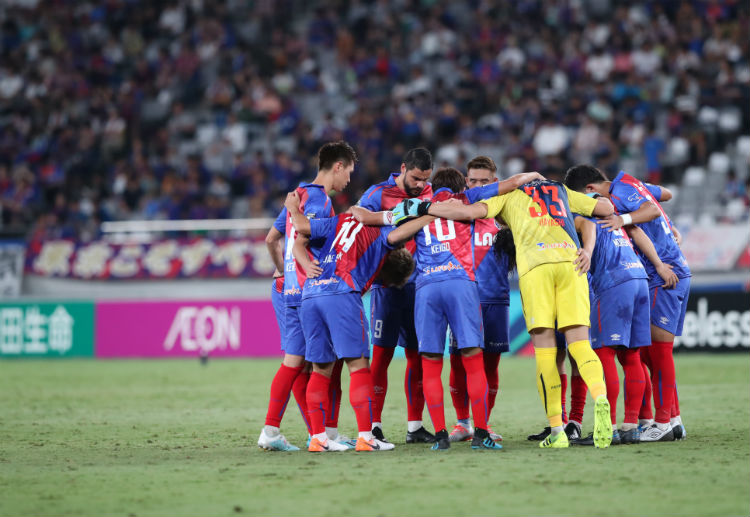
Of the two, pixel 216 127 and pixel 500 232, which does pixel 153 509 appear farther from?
pixel 216 127

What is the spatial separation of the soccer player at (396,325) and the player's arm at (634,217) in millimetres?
1551

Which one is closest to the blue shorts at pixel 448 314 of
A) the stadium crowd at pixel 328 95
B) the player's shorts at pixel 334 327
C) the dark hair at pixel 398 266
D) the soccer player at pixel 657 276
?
the dark hair at pixel 398 266

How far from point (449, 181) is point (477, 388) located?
1.83 meters

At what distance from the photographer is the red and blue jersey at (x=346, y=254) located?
7.78m

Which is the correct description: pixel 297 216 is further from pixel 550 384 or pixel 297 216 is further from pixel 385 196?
pixel 550 384

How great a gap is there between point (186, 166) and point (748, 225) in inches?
A: 527

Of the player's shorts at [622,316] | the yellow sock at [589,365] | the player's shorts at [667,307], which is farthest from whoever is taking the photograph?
the player's shorts at [667,307]

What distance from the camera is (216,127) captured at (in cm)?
2566

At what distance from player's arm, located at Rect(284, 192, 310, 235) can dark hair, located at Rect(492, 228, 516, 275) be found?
5.90 ft

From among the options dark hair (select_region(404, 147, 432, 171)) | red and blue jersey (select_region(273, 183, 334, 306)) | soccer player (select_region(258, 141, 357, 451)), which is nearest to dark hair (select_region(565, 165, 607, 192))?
dark hair (select_region(404, 147, 432, 171))

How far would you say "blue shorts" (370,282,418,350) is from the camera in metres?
8.63

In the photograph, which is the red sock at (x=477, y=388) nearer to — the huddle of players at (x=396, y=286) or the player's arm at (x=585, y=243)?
the huddle of players at (x=396, y=286)

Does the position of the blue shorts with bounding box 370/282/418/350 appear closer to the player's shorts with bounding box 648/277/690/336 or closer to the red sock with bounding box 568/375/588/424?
the red sock with bounding box 568/375/588/424

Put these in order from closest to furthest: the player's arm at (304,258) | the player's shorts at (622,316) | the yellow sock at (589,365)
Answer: the yellow sock at (589,365) < the player's arm at (304,258) < the player's shorts at (622,316)
